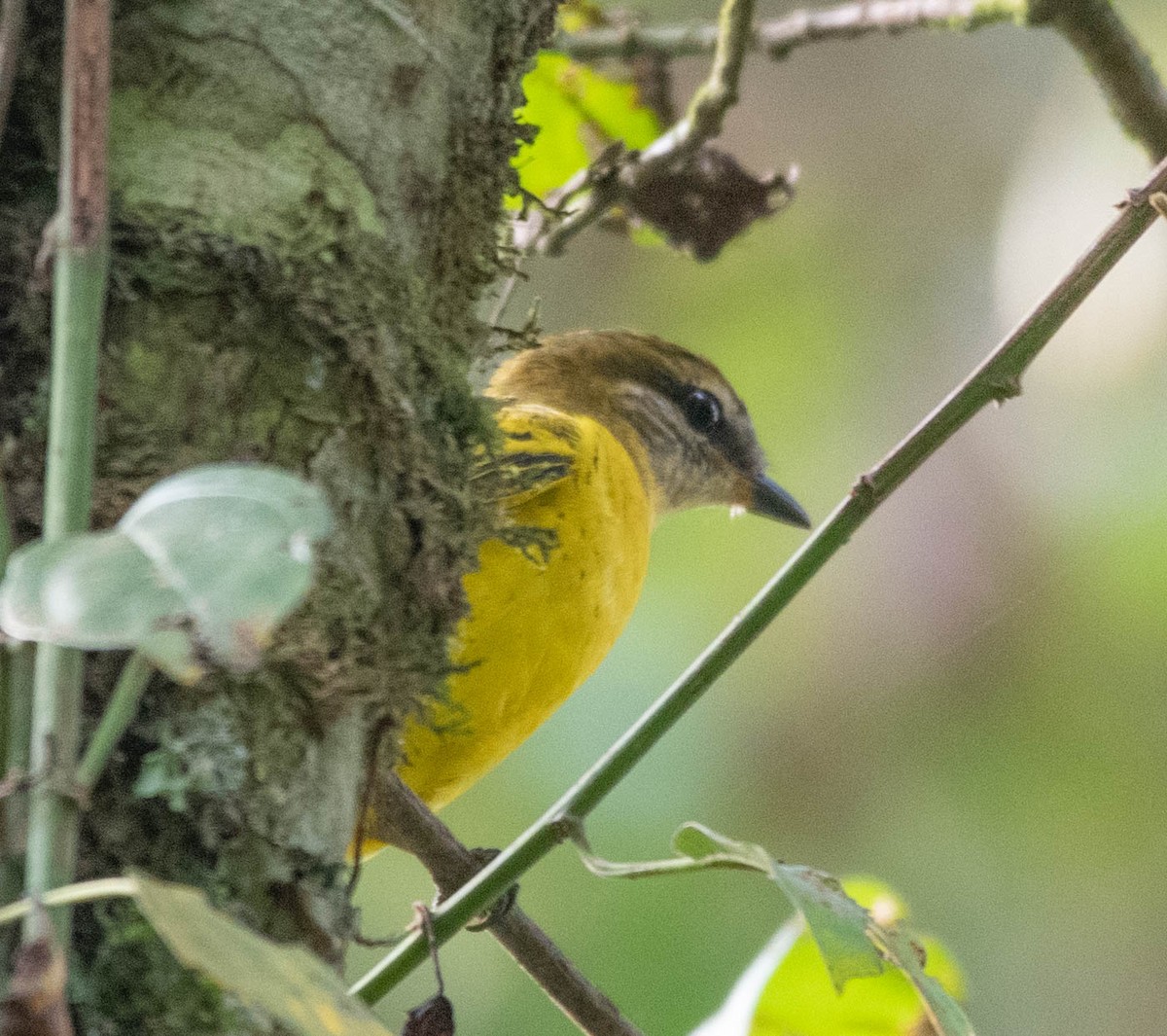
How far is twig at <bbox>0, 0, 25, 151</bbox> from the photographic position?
1.31 meters

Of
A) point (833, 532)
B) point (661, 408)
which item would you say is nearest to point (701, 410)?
point (661, 408)

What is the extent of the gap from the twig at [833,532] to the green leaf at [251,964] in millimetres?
898

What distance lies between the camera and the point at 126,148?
57.0 inches

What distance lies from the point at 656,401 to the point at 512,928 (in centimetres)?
213

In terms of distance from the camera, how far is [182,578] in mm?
943

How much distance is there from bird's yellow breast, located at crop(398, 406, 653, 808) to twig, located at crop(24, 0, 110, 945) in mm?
1638

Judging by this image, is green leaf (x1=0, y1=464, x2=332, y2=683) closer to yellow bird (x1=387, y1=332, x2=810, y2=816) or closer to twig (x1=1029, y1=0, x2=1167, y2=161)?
yellow bird (x1=387, y1=332, x2=810, y2=816)

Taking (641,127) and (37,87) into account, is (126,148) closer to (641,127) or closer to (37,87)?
(37,87)

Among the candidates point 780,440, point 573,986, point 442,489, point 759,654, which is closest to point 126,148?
point 442,489

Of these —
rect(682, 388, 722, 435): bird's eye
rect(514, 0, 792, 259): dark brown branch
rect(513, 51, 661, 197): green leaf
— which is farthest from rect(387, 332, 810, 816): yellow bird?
rect(513, 51, 661, 197): green leaf

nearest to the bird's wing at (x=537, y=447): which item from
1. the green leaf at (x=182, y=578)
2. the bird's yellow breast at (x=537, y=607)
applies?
the bird's yellow breast at (x=537, y=607)

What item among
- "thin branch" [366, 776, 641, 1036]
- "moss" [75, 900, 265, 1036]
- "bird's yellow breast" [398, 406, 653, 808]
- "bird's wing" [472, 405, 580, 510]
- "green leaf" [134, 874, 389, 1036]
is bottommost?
"thin branch" [366, 776, 641, 1036]

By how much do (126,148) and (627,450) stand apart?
8.71ft

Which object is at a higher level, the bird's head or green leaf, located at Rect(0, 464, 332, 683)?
green leaf, located at Rect(0, 464, 332, 683)
